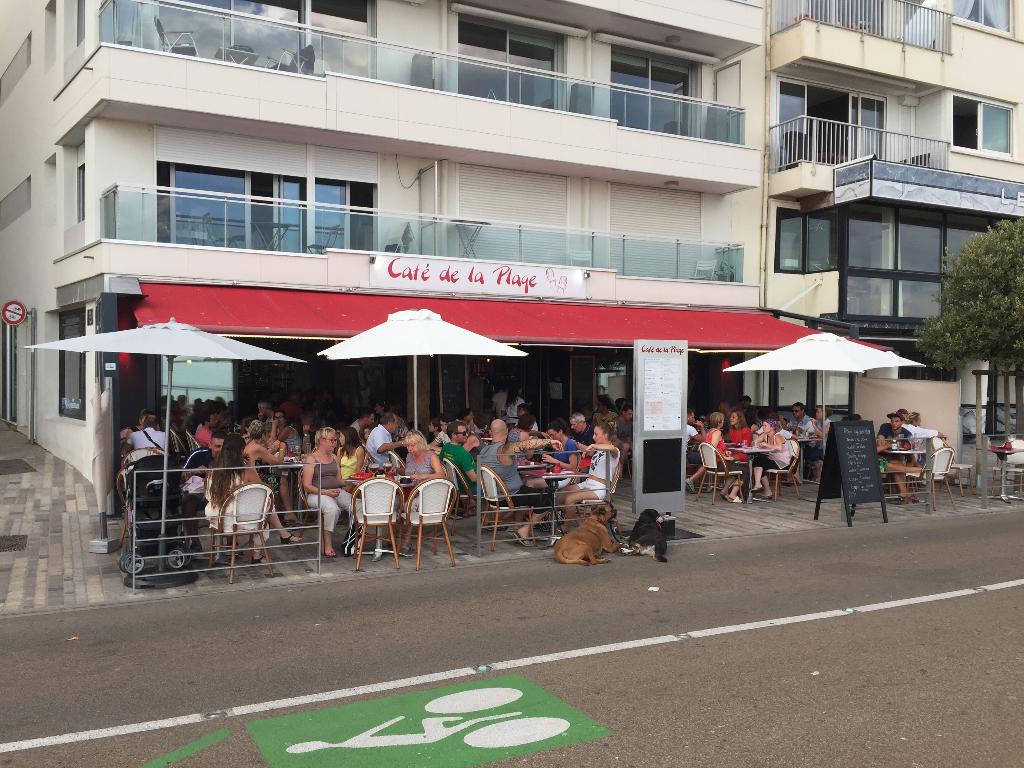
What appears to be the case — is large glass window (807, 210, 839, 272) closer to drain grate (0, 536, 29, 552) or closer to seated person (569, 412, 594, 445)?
seated person (569, 412, 594, 445)

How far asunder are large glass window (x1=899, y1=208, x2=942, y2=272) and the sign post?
12.6 metres

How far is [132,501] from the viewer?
26.6 ft

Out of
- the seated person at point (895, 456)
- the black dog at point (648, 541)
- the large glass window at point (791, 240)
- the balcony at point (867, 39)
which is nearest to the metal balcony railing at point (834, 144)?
the large glass window at point (791, 240)

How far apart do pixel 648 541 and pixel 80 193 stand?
42.6 feet

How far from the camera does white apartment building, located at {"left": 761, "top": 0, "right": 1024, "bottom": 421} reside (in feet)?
64.0

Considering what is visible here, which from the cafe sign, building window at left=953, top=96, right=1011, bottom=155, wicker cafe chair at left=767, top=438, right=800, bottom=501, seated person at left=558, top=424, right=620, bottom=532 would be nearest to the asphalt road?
seated person at left=558, top=424, right=620, bottom=532

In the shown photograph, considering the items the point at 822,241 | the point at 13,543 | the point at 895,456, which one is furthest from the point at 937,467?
the point at 13,543

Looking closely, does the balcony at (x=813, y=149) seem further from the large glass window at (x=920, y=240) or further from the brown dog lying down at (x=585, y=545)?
the brown dog lying down at (x=585, y=545)

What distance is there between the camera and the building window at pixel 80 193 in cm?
1624

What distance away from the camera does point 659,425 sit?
410 inches

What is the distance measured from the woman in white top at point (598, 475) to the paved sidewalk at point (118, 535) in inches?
34.1

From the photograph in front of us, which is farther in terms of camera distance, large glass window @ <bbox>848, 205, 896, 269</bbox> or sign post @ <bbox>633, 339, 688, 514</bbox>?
large glass window @ <bbox>848, 205, 896, 269</bbox>

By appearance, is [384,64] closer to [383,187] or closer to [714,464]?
[383,187]

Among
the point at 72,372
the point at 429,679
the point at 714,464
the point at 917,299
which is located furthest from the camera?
the point at 917,299
